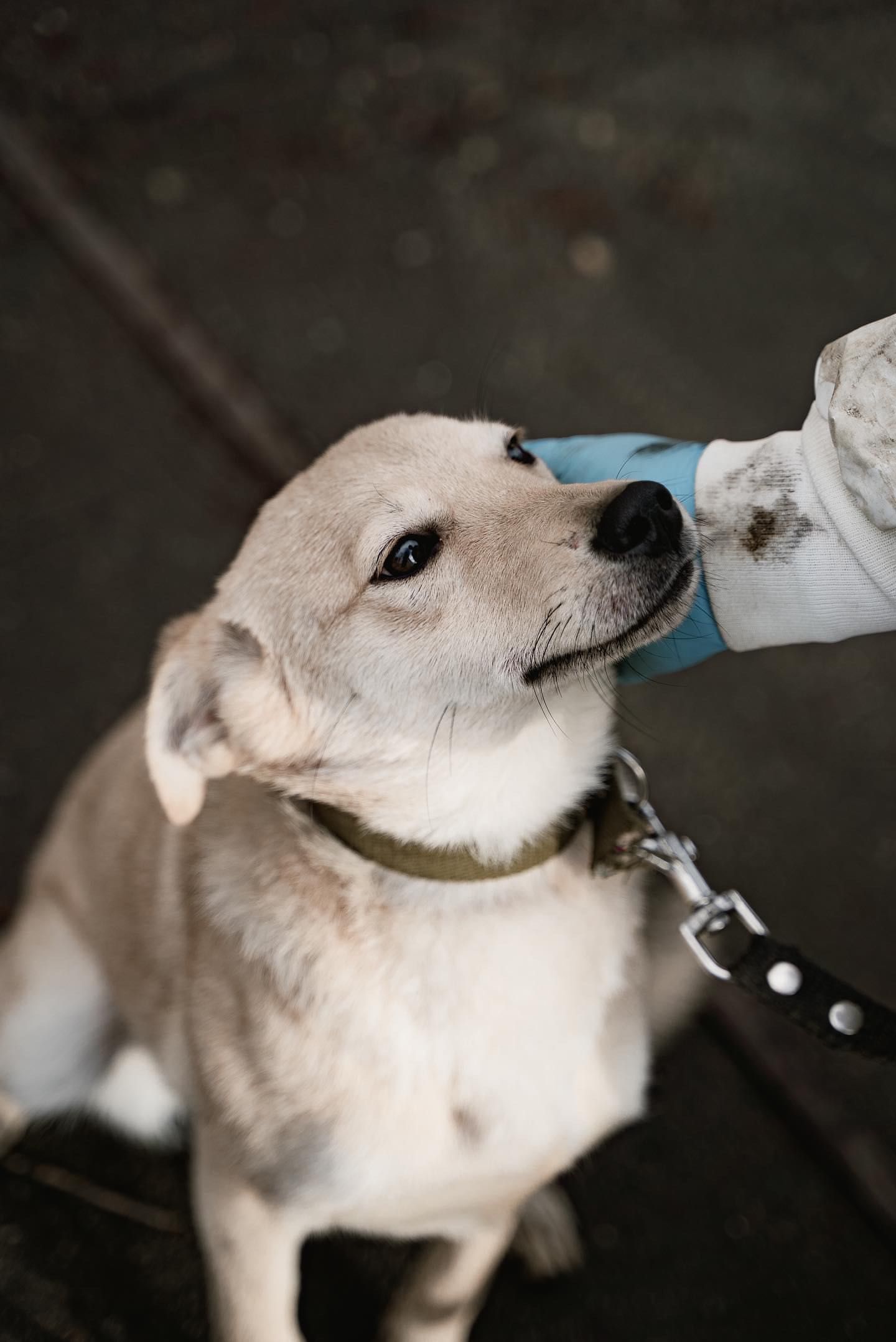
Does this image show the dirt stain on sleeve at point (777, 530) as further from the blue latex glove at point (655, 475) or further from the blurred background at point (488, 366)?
the blurred background at point (488, 366)

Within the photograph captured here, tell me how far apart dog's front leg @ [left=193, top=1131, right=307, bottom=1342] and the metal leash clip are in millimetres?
882

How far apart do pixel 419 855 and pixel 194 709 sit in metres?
0.48

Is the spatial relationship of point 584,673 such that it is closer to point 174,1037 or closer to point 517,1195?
point 517,1195

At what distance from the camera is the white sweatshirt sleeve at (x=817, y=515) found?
1372mm

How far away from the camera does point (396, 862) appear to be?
69.6 inches

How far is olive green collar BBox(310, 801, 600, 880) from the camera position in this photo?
69.6 inches

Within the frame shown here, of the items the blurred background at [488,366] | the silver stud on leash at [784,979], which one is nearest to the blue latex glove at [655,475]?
the silver stud on leash at [784,979]

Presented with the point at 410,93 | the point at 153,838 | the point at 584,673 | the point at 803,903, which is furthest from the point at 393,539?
the point at 410,93

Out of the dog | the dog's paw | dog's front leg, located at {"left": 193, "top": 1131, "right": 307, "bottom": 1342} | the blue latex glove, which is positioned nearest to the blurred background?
the dog's paw

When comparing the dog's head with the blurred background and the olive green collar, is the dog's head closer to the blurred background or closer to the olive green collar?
the olive green collar

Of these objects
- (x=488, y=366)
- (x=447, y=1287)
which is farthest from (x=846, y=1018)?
(x=488, y=366)

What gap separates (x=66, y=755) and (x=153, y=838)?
4.17 feet

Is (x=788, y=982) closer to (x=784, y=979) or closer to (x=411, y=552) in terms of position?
(x=784, y=979)

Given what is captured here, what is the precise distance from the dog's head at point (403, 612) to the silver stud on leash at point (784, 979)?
0.55m
